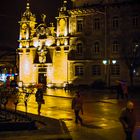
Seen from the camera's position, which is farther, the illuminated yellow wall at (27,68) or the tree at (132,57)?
the illuminated yellow wall at (27,68)

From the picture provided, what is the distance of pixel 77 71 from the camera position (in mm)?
62094

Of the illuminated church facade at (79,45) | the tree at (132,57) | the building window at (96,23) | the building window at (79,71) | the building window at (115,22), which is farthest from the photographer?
the building window at (79,71)

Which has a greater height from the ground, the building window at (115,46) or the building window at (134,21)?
the building window at (134,21)

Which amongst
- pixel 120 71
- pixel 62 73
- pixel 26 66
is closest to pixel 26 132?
pixel 120 71

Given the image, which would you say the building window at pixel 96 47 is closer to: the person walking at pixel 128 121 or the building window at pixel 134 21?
the building window at pixel 134 21

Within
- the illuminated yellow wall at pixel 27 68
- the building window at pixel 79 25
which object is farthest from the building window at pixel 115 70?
the illuminated yellow wall at pixel 27 68

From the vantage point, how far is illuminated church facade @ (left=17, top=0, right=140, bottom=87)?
5872 centimetres

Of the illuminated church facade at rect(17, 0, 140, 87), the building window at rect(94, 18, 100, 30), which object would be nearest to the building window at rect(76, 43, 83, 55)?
Answer: the illuminated church facade at rect(17, 0, 140, 87)

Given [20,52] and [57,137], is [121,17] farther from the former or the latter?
[57,137]

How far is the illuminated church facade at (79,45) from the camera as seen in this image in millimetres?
58719

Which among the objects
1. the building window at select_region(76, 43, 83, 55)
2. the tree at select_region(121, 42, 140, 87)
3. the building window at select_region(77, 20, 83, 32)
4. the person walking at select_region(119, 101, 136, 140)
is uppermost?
the building window at select_region(77, 20, 83, 32)

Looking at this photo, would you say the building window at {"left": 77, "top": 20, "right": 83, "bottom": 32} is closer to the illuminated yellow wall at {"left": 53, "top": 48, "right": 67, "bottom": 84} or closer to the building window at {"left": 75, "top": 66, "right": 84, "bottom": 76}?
the illuminated yellow wall at {"left": 53, "top": 48, "right": 67, "bottom": 84}

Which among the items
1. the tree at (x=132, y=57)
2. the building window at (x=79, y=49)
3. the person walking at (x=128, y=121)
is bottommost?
the person walking at (x=128, y=121)

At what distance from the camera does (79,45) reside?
62.4m
